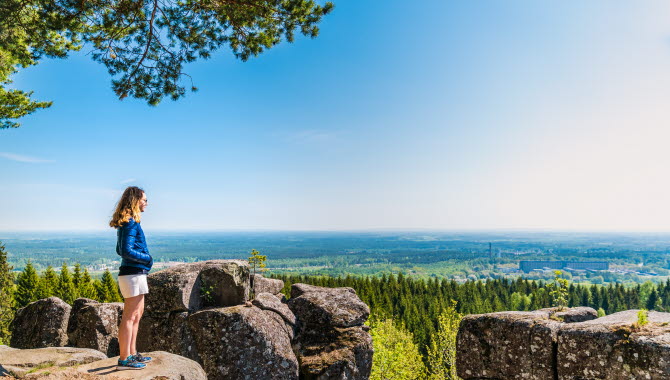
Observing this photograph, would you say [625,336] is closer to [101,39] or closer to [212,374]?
[212,374]

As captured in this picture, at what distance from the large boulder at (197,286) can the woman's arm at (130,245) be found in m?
3.75

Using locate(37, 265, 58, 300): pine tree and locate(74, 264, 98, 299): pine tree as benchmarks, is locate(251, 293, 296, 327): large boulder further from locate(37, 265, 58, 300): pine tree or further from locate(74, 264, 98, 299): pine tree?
locate(37, 265, 58, 300): pine tree

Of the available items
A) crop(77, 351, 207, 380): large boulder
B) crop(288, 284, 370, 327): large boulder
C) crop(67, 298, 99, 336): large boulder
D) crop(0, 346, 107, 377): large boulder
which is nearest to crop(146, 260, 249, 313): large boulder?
crop(288, 284, 370, 327): large boulder

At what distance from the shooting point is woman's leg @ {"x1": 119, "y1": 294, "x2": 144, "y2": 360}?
7.25m

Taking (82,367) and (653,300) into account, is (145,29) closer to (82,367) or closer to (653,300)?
(82,367)

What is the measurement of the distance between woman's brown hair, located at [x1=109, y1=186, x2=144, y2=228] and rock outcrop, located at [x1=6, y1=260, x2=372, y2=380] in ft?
12.9

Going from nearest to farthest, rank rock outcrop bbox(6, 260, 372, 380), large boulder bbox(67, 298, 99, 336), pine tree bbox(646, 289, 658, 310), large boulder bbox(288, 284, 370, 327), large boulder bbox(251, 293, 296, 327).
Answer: rock outcrop bbox(6, 260, 372, 380) → large boulder bbox(251, 293, 296, 327) → large boulder bbox(67, 298, 99, 336) → large boulder bbox(288, 284, 370, 327) → pine tree bbox(646, 289, 658, 310)

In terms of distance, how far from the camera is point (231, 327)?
10.2 m

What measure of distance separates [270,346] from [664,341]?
7.92m

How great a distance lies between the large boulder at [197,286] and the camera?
10.9m

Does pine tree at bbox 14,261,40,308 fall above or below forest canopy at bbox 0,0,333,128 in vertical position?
below

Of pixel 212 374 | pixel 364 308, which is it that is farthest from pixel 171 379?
pixel 364 308

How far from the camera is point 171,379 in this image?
677cm

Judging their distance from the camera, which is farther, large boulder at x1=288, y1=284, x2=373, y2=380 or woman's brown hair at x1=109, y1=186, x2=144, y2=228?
large boulder at x1=288, y1=284, x2=373, y2=380
